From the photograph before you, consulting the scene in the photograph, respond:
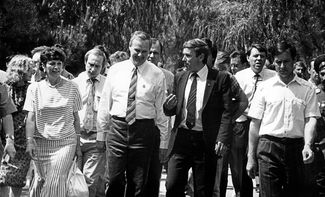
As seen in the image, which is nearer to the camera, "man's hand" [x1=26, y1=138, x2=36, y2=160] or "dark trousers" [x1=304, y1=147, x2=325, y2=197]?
"dark trousers" [x1=304, y1=147, x2=325, y2=197]

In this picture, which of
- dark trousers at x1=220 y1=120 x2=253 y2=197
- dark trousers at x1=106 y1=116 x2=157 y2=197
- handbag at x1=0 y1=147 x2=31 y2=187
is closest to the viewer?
dark trousers at x1=106 y1=116 x2=157 y2=197

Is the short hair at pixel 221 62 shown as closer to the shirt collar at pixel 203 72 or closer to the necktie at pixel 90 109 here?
the necktie at pixel 90 109

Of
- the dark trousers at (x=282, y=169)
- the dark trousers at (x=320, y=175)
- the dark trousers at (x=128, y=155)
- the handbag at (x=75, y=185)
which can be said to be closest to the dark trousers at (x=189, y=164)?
the dark trousers at (x=128, y=155)

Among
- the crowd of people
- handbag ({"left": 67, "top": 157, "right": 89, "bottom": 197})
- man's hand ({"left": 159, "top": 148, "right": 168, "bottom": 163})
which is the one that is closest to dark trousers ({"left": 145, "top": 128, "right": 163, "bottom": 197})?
the crowd of people

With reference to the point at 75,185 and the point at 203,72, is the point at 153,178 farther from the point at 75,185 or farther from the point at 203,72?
the point at 203,72

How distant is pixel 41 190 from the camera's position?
11078mm

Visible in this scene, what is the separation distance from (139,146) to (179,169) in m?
0.60

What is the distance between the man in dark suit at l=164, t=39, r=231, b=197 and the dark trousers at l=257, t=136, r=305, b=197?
710 mm

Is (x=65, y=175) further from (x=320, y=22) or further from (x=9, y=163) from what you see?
(x=320, y=22)

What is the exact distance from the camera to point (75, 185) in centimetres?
1116

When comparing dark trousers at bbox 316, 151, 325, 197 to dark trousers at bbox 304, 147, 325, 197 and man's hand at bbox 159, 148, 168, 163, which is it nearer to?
dark trousers at bbox 304, 147, 325, 197

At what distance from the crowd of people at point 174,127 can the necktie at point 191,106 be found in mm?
12

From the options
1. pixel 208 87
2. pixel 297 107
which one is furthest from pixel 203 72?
pixel 297 107

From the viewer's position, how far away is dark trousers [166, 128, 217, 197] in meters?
10.7
